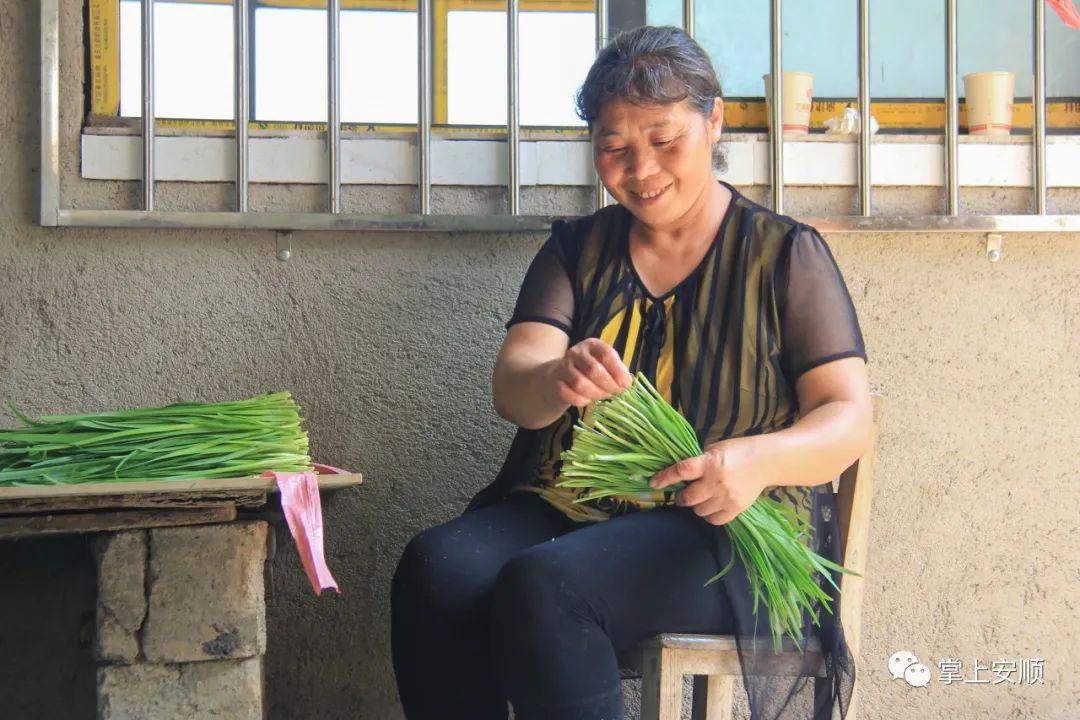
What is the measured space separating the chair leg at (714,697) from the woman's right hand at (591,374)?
0.63 m

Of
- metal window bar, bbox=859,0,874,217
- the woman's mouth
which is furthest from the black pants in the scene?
metal window bar, bbox=859,0,874,217

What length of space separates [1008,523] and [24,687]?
220 cm

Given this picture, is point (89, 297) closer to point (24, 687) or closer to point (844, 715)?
point (24, 687)

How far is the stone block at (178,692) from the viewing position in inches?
78.2

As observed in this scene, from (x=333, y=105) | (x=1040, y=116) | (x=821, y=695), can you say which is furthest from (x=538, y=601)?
(x=1040, y=116)

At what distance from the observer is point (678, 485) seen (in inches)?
74.1

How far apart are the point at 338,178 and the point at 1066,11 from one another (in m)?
1.68

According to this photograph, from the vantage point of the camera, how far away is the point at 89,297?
2641 millimetres

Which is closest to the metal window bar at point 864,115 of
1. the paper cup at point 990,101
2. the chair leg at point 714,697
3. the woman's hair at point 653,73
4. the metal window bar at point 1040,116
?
the paper cup at point 990,101

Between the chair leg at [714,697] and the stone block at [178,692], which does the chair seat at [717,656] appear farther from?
the stone block at [178,692]

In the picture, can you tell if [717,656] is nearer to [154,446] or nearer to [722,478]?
[722,478]

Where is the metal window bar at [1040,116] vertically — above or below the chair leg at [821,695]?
above

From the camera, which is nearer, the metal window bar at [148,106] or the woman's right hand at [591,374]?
the woman's right hand at [591,374]

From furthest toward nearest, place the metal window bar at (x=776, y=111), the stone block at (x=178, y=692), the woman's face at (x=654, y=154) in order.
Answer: the metal window bar at (x=776, y=111) → the woman's face at (x=654, y=154) → the stone block at (x=178, y=692)
